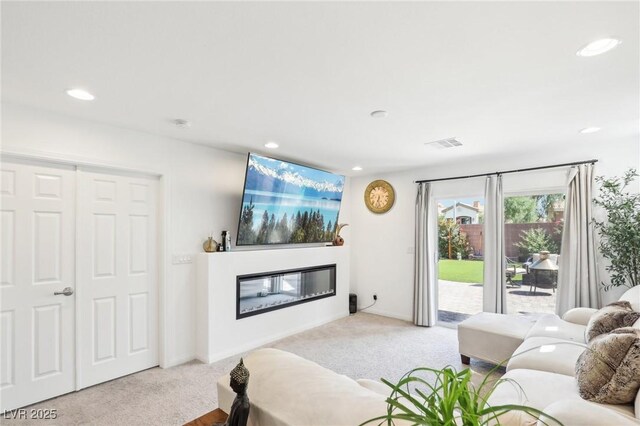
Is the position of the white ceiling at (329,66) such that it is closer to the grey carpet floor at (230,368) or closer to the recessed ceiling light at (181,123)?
the recessed ceiling light at (181,123)

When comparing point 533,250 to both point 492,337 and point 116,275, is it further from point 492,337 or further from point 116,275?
point 116,275

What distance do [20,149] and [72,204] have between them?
566mm

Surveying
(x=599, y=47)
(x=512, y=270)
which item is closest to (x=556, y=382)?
(x=599, y=47)

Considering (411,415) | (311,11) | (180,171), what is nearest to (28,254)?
(180,171)

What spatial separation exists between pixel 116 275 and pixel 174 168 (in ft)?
4.04

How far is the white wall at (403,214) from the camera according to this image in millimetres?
3783

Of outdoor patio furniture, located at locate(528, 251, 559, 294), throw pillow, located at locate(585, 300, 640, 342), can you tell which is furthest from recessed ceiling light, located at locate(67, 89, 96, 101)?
outdoor patio furniture, located at locate(528, 251, 559, 294)

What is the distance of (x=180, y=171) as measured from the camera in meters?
3.60

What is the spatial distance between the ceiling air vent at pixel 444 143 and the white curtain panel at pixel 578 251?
1.47 metres

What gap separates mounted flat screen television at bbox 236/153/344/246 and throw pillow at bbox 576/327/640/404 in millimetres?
3275

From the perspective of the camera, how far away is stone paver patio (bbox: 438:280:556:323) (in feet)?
13.8

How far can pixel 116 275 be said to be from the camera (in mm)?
3158

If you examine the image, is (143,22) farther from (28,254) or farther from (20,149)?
(28,254)

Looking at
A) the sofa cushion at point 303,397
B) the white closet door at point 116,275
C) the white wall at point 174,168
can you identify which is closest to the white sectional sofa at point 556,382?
the sofa cushion at point 303,397
